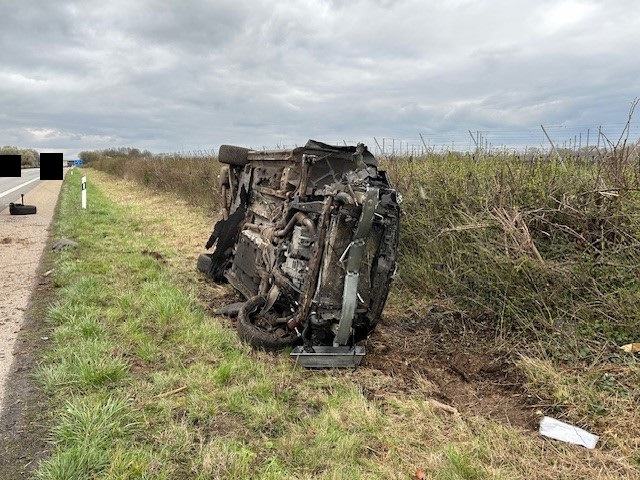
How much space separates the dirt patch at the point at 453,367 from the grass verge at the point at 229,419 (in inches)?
7.5

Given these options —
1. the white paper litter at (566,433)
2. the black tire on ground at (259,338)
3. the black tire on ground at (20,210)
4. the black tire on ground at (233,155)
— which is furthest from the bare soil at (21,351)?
the black tire on ground at (20,210)

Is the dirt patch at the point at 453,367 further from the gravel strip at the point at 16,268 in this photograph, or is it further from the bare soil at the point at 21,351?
the gravel strip at the point at 16,268

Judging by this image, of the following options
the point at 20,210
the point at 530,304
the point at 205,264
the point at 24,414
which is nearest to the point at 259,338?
the point at 24,414

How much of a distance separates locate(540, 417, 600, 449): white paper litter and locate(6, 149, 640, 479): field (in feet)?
0.27

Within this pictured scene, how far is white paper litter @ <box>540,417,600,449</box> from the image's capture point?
3315 mm

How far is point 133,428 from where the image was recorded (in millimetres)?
3234

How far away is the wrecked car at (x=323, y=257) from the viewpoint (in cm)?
430

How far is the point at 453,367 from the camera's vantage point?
4586mm

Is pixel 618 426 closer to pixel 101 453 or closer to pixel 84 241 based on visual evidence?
pixel 101 453

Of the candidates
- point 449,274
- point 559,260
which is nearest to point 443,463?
point 559,260

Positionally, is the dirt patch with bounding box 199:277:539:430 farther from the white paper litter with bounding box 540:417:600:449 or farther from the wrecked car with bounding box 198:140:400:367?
the wrecked car with bounding box 198:140:400:367

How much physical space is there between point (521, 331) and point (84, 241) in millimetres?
7935

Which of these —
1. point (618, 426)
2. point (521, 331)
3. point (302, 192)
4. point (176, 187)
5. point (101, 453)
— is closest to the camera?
point (101, 453)

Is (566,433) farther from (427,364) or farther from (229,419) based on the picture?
(229,419)
